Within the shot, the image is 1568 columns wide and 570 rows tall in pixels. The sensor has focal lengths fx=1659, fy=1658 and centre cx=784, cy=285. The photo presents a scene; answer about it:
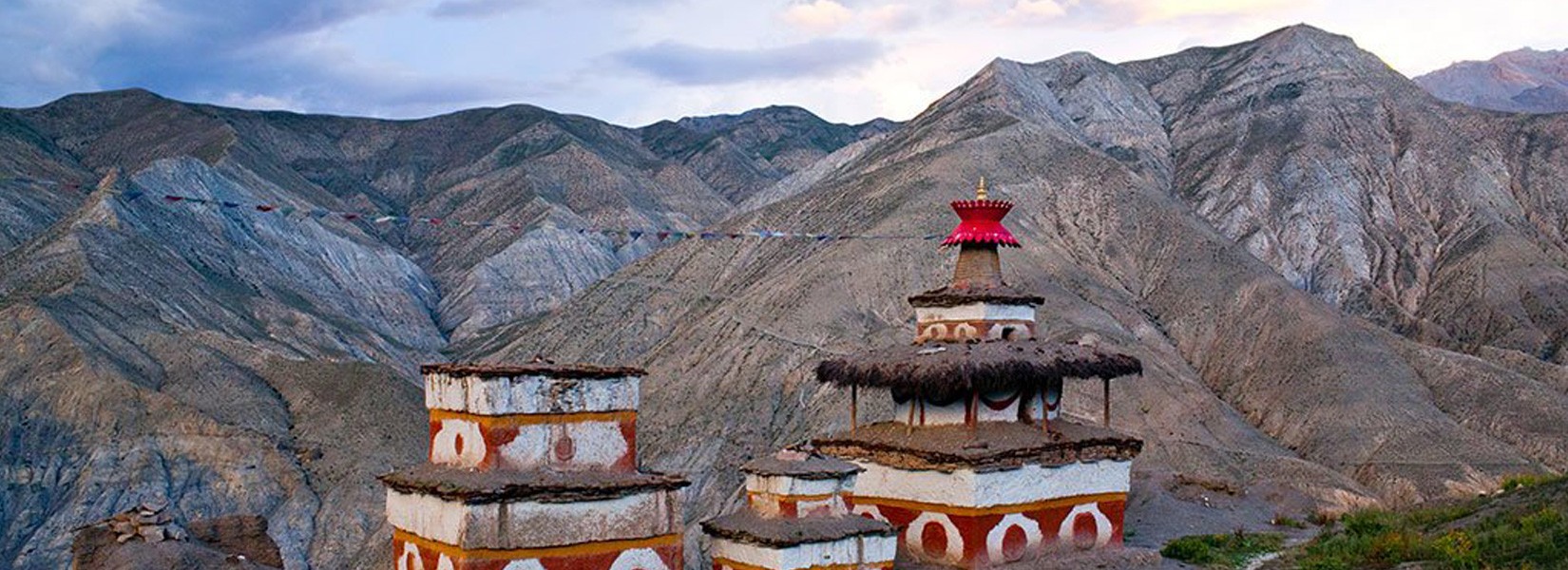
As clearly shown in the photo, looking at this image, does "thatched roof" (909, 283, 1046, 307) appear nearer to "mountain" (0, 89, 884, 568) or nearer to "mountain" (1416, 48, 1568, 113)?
"mountain" (0, 89, 884, 568)

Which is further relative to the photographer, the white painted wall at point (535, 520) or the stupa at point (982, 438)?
the stupa at point (982, 438)

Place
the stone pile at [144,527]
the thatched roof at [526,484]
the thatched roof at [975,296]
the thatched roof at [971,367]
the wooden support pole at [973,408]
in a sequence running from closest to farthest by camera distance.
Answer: the thatched roof at [526,484], the stone pile at [144,527], the thatched roof at [971,367], the wooden support pole at [973,408], the thatched roof at [975,296]

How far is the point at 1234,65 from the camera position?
4360 inches

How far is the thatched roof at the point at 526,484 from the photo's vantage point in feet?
51.3

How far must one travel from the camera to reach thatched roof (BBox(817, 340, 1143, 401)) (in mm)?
21188

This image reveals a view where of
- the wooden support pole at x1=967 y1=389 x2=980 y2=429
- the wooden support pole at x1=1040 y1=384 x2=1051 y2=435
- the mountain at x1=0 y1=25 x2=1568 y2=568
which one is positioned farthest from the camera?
the mountain at x1=0 y1=25 x2=1568 y2=568

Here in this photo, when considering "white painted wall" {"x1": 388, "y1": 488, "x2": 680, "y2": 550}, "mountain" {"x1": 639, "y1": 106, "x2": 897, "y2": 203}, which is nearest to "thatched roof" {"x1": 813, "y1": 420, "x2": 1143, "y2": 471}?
"white painted wall" {"x1": 388, "y1": 488, "x2": 680, "y2": 550}

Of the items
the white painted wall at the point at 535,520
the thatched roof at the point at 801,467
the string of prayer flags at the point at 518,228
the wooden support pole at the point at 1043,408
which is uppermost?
the string of prayer flags at the point at 518,228

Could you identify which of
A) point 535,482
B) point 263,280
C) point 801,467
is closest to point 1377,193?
point 263,280

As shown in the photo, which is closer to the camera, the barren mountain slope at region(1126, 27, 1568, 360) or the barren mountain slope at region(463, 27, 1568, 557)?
the barren mountain slope at region(463, 27, 1568, 557)

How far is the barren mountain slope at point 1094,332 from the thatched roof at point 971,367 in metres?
9.64

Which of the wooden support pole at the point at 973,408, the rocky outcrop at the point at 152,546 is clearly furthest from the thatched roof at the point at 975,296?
the rocky outcrop at the point at 152,546

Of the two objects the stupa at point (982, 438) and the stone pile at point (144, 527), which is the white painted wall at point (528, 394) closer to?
the stone pile at point (144, 527)

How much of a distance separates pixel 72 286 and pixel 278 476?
647 inches
